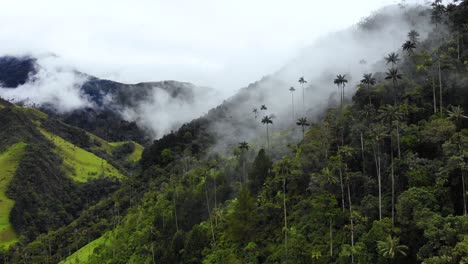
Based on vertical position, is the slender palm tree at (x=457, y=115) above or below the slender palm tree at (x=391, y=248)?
above

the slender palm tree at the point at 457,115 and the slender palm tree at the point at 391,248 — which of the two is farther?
the slender palm tree at the point at 457,115

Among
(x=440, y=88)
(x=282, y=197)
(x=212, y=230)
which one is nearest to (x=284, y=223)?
(x=282, y=197)

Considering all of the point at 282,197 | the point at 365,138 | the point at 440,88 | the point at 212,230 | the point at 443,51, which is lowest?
the point at 212,230

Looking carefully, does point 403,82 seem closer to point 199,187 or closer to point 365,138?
point 365,138

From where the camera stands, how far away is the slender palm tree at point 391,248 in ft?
227

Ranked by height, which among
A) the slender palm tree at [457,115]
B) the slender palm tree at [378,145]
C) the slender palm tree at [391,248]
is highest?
the slender palm tree at [457,115]

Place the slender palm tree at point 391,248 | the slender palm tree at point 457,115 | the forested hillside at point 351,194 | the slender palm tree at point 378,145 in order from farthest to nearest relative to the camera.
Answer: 1. the slender palm tree at point 457,115
2. the slender palm tree at point 378,145
3. the forested hillside at point 351,194
4. the slender palm tree at point 391,248

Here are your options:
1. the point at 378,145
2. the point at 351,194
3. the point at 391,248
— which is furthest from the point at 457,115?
the point at 391,248

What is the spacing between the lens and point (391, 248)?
69.2 metres

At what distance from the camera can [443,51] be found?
136 metres

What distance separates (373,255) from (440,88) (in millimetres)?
54051

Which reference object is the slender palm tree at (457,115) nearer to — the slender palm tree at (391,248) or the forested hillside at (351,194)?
the forested hillside at (351,194)

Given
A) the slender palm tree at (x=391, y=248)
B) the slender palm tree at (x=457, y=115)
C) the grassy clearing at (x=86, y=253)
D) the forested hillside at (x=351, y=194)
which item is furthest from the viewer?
the grassy clearing at (x=86, y=253)

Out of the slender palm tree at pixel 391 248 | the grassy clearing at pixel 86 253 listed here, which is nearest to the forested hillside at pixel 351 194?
the slender palm tree at pixel 391 248
